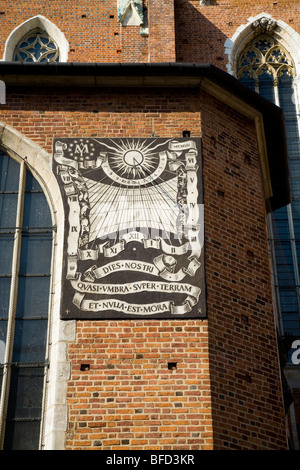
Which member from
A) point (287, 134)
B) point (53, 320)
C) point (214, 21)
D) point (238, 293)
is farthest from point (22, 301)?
point (214, 21)

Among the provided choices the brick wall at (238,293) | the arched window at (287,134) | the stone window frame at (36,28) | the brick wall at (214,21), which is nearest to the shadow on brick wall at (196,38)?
the brick wall at (214,21)

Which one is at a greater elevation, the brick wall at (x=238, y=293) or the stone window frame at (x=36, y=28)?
the stone window frame at (x=36, y=28)

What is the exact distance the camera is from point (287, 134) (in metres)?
15.7

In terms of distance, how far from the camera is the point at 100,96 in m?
10.1

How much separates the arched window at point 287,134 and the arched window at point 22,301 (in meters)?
5.88

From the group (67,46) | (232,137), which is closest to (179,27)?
(67,46)

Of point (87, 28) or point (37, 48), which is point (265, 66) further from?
point (37, 48)

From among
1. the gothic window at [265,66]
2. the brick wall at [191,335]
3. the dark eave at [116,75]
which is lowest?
the brick wall at [191,335]

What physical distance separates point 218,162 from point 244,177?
481mm

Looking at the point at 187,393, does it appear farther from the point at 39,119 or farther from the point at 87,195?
the point at 39,119

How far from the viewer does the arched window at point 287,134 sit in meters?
13.9

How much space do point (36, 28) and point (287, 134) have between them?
5865mm

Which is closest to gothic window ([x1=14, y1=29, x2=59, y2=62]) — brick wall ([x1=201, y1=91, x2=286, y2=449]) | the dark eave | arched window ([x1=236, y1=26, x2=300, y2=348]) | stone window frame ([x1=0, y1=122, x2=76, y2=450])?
arched window ([x1=236, y1=26, x2=300, y2=348])

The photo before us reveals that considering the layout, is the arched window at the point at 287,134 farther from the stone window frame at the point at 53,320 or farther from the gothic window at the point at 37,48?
the stone window frame at the point at 53,320
